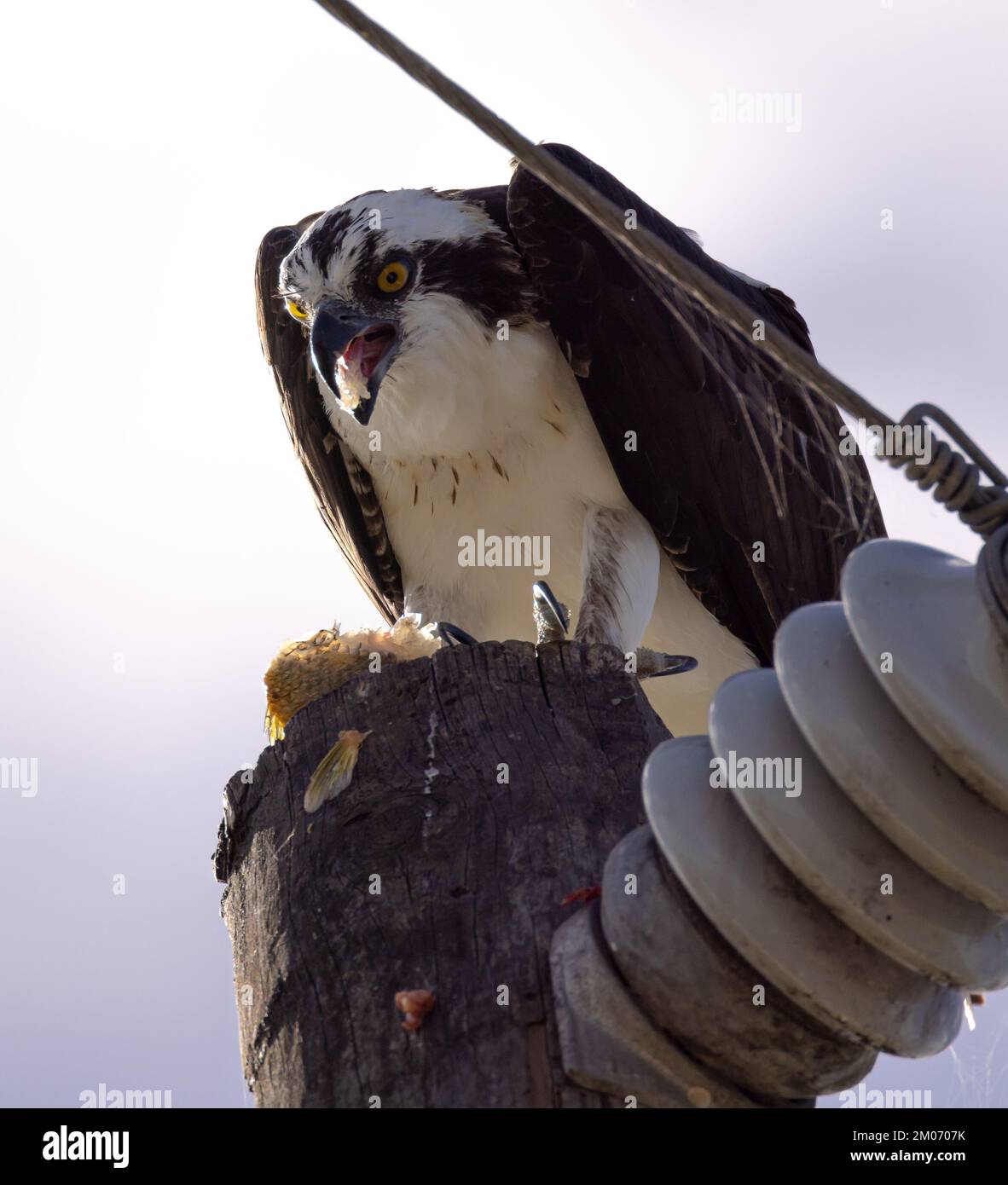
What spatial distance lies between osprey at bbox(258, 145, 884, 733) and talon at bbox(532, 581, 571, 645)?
28.1 inches

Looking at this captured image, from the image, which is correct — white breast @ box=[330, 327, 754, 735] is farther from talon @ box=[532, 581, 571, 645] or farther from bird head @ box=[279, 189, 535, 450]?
talon @ box=[532, 581, 571, 645]

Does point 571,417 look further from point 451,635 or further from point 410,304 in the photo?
point 451,635

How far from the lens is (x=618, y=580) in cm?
620

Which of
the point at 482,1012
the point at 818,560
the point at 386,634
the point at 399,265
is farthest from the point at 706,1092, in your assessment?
the point at 399,265

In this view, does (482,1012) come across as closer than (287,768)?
Yes

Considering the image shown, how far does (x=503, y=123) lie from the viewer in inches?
119

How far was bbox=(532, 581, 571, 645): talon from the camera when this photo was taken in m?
5.16

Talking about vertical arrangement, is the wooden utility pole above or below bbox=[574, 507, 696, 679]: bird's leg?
below

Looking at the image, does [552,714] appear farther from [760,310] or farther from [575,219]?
[760,310]

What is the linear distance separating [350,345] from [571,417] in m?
0.94

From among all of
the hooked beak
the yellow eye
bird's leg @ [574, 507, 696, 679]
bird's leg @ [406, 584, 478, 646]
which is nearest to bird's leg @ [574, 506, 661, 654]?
bird's leg @ [574, 507, 696, 679]

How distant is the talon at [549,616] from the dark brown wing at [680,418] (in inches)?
47.8

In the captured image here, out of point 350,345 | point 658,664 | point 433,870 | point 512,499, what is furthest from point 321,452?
point 433,870

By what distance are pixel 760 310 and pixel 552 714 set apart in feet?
12.2
